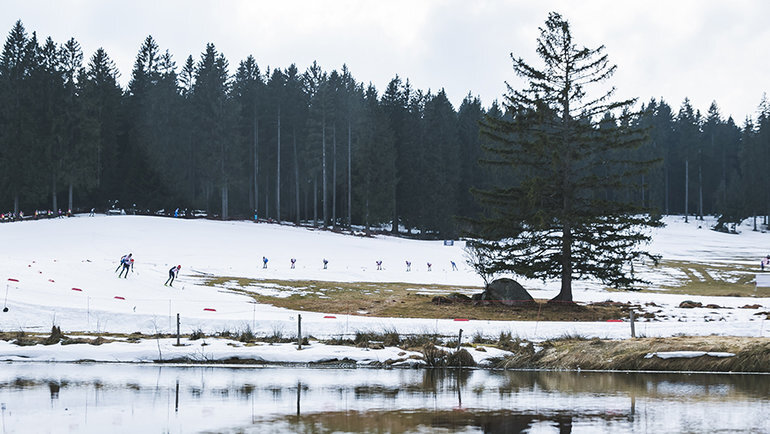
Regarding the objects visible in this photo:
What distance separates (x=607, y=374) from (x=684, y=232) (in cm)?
10658

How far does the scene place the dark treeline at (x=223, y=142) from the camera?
92250 millimetres

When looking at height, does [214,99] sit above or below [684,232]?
above

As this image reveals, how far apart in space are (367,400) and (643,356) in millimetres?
9383

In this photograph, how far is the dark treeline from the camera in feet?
303

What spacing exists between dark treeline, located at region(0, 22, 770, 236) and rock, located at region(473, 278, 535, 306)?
5625cm

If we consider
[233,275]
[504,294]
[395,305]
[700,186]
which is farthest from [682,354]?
[700,186]

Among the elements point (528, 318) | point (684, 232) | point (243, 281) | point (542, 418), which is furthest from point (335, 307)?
point (684, 232)

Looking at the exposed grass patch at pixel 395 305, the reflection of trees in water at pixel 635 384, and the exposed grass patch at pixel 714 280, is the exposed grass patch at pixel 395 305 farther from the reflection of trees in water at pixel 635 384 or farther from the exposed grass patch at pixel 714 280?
the exposed grass patch at pixel 714 280

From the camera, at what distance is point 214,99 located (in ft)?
341

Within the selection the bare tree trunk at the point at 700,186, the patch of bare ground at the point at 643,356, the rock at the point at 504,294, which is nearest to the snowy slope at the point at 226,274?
the patch of bare ground at the point at 643,356

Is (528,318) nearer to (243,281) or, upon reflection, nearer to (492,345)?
(492,345)

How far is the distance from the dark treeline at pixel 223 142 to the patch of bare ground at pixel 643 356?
7260 cm

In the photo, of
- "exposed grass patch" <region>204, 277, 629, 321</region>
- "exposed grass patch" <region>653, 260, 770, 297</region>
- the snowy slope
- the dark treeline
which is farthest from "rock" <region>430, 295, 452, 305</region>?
the dark treeline

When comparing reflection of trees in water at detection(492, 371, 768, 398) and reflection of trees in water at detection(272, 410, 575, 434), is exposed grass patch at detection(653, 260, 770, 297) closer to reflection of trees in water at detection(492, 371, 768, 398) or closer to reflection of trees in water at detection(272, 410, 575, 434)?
reflection of trees in water at detection(492, 371, 768, 398)
